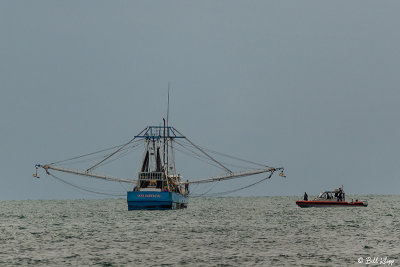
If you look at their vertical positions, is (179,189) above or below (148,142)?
below

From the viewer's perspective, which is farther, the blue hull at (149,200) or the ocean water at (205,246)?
the blue hull at (149,200)

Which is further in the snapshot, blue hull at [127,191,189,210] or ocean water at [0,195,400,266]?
blue hull at [127,191,189,210]

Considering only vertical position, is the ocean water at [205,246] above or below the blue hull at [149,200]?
below

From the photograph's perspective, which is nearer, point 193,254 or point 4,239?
point 193,254

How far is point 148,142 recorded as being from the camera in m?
104

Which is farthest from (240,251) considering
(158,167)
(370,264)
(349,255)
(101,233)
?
(158,167)

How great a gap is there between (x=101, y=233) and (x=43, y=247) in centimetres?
1283

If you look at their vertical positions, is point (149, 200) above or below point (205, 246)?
above

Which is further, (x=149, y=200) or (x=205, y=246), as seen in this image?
(x=149, y=200)

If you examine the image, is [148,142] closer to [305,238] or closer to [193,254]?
[305,238]

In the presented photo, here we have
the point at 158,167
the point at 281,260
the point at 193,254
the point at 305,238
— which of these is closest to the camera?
the point at 281,260

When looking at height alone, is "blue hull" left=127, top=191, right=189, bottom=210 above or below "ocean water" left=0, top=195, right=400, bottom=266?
above

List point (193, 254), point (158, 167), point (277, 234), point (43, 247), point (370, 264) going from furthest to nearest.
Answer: point (158, 167), point (277, 234), point (43, 247), point (193, 254), point (370, 264)

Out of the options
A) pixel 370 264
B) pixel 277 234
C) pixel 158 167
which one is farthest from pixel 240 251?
pixel 158 167
